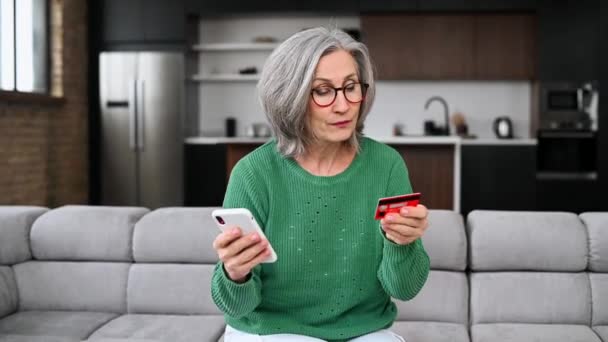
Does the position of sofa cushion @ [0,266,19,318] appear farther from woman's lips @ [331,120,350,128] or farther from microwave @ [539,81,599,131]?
microwave @ [539,81,599,131]

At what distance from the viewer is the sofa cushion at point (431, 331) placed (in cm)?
233

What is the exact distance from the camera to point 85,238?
2.73 m

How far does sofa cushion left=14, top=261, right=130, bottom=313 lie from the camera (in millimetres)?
2674

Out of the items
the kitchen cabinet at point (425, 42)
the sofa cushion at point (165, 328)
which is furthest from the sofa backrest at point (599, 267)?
the kitchen cabinet at point (425, 42)

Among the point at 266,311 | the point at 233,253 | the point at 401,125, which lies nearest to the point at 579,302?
the point at 266,311

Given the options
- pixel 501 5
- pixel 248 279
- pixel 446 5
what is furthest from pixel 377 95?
pixel 248 279

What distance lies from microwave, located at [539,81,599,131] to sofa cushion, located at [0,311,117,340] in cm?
500

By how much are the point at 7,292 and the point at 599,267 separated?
209cm

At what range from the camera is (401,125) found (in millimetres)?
7266

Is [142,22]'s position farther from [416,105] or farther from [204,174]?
[416,105]

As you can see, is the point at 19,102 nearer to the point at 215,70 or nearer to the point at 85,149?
the point at 85,149

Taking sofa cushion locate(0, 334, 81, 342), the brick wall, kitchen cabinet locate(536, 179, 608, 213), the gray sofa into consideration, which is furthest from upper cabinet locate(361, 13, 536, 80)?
sofa cushion locate(0, 334, 81, 342)

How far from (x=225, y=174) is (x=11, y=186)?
1958mm

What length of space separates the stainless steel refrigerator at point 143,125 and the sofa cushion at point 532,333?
15.7ft
